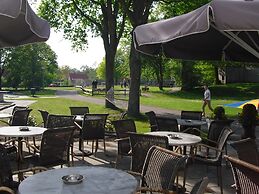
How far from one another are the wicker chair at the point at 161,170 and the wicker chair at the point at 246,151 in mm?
826

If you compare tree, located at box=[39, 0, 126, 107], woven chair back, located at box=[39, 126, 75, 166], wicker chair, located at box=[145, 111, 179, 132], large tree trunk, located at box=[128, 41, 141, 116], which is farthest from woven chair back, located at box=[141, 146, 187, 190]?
tree, located at box=[39, 0, 126, 107]

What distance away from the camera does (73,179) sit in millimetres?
3027

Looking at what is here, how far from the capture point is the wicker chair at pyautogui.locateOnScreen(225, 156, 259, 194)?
281 cm

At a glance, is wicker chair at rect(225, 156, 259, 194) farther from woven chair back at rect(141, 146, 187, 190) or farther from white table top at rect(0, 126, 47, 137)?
white table top at rect(0, 126, 47, 137)

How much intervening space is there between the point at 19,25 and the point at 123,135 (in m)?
2.72

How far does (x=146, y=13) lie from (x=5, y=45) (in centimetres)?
868

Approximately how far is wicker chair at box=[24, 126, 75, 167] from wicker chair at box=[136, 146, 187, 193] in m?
1.68

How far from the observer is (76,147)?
854 cm

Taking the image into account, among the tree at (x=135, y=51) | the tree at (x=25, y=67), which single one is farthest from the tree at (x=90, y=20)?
the tree at (x=25, y=67)

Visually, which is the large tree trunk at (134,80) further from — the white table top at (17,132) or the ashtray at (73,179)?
the ashtray at (73,179)

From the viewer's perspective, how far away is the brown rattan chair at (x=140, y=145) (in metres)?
4.46

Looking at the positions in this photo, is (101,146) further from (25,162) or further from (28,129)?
(25,162)

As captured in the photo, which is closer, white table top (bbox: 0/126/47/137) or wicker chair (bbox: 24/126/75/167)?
wicker chair (bbox: 24/126/75/167)

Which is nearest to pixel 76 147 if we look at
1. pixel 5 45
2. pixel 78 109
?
pixel 78 109
